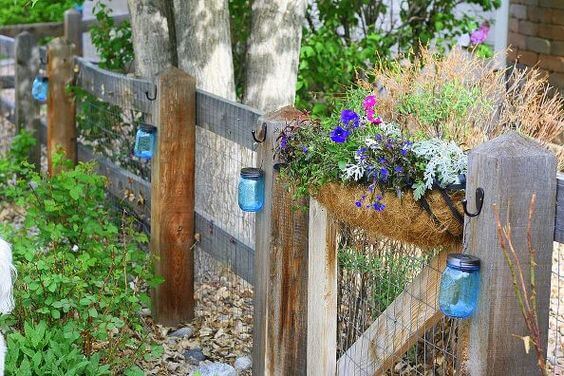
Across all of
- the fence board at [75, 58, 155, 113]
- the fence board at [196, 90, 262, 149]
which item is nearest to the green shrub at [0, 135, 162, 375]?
the fence board at [75, 58, 155, 113]

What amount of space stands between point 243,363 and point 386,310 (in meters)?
1.71

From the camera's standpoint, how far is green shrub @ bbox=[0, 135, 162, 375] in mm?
4973

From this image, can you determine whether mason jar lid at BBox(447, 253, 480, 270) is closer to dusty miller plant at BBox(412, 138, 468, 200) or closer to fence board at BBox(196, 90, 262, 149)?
dusty miller plant at BBox(412, 138, 468, 200)

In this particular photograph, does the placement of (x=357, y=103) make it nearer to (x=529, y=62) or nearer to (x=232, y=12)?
(x=232, y=12)

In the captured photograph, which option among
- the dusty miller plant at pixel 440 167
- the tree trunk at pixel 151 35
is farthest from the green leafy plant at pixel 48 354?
the tree trunk at pixel 151 35

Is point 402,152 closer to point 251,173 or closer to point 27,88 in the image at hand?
point 251,173

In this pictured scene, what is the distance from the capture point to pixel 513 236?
3.24m

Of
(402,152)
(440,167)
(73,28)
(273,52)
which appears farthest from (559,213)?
(73,28)

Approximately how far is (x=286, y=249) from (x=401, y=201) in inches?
42.6

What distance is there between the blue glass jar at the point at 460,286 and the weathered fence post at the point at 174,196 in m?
2.90

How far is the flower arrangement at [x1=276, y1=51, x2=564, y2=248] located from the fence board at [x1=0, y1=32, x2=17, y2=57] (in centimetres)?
591

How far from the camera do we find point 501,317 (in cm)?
328

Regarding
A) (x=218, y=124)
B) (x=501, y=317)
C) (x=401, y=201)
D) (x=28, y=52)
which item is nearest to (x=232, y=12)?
(x=28, y=52)

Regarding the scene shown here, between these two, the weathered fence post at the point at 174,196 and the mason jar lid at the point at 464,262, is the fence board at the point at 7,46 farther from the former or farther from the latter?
the mason jar lid at the point at 464,262
